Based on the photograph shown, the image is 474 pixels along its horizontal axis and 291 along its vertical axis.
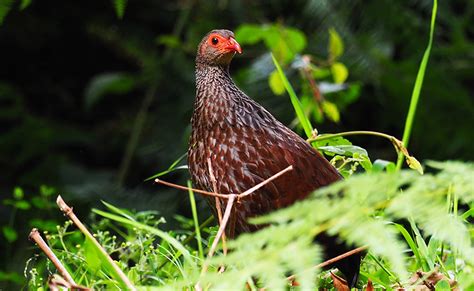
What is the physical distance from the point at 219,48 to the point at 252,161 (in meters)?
0.54

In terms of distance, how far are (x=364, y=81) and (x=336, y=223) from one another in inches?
115

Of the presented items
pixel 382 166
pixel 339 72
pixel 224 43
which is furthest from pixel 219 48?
pixel 339 72

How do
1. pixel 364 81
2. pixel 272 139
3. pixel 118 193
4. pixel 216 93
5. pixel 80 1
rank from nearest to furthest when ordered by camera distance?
pixel 272 139
pixel 216 93
pixel 118 193
pixel 364 81
pixel 80 1

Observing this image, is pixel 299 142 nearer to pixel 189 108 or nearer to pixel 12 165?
pixel 189 108

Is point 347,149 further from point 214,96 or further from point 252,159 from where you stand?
point 214,96

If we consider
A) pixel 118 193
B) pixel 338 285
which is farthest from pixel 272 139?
pixel 118 193

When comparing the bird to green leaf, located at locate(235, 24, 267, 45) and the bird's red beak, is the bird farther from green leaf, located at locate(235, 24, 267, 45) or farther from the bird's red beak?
green leaf, located at locate(235, 24, 267, 45)

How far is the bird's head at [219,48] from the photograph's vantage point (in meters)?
2.55

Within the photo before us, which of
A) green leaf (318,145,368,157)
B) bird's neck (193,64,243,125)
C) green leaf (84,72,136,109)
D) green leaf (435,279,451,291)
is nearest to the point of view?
green leaf (435,279,451,291)

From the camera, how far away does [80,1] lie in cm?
464

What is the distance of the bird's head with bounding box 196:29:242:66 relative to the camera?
2549 millimetres

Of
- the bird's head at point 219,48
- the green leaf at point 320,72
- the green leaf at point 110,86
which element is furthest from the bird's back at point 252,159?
the green leaf at point 110,86

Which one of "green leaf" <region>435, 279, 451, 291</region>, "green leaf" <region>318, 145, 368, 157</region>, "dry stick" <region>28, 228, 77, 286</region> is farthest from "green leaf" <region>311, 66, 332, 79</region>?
"dry stick" <region>28, 228, 77, 286</region>

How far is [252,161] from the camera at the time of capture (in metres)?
2.14
